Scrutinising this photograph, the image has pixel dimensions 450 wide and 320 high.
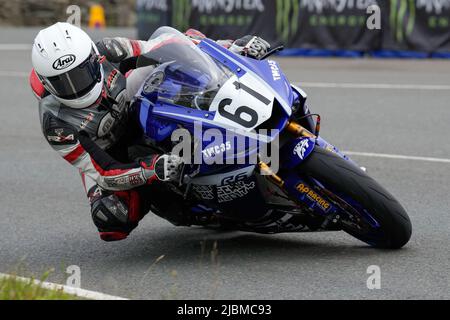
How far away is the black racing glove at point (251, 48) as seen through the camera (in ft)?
20.2

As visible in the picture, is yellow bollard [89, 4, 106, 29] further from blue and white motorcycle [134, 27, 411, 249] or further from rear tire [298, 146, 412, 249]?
rear tire [298, 146, 412, 249]

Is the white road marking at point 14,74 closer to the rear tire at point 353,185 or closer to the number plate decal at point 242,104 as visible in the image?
the number plate decal at point 242,104

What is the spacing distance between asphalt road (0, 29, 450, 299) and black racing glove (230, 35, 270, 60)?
120 centimetres

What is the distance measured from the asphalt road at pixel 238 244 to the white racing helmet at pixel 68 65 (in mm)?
983

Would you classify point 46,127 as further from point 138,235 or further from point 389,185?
point 389,185

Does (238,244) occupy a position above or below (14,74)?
above

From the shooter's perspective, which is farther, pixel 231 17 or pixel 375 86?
pixel 231 17

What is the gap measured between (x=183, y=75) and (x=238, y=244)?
49.0 inches

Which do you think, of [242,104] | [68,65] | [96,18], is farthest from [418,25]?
[96,18]

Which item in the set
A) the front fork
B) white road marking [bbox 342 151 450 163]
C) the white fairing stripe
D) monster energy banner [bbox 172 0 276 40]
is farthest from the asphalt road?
monster energy banner [bbox 172 0 276 40]

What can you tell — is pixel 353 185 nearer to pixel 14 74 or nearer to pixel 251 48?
pixel 251 48

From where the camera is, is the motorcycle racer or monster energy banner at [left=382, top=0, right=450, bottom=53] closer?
the motorcycle racer

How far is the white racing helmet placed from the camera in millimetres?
5828

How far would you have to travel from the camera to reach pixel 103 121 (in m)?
6.11
